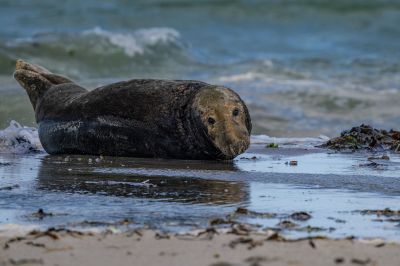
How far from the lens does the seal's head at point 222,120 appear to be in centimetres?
667

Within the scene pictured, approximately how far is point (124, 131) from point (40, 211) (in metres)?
2.74

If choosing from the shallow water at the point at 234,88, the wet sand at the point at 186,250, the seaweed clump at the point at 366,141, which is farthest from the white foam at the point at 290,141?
the wet sand at the point at 186,250

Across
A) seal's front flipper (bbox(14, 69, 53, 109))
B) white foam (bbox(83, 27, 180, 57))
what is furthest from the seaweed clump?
white foam (bbox(83, 27, 180, 57))

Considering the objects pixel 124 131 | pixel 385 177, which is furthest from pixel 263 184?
pixel 124 131

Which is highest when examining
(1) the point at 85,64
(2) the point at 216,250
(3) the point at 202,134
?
(1) the point at 85,64

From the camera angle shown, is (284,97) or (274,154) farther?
(284,97)

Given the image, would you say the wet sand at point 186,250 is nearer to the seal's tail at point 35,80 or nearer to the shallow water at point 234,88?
the shallow water at point 234,88

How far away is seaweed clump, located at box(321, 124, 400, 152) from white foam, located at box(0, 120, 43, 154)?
2522mm

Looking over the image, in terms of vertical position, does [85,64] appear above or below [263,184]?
above

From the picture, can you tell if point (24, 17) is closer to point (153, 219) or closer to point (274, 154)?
point (274, 154)

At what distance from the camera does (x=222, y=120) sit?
21.9 ft

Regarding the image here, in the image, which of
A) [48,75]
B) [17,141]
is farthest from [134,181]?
[48,75]

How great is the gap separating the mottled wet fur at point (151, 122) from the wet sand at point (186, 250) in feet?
9.62

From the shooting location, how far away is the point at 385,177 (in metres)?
5.80
